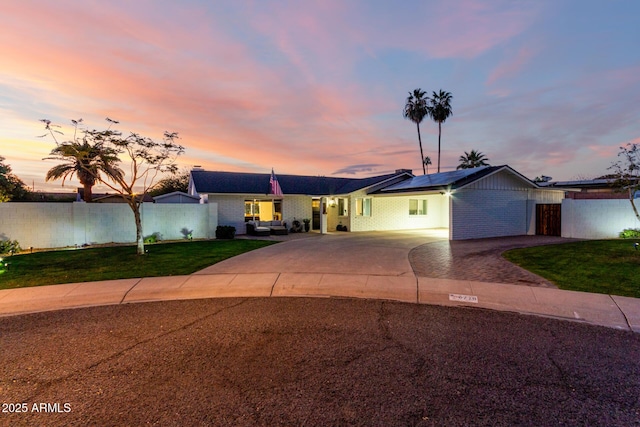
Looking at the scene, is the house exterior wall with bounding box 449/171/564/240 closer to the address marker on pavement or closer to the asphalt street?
the address marker on pavement

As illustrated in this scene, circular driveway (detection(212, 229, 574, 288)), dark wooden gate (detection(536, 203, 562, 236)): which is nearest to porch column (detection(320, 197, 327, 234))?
circular driveway (detection(212, 229, 574, 288))

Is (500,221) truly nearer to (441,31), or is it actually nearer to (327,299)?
(441,31)

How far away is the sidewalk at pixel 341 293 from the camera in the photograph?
634 cm

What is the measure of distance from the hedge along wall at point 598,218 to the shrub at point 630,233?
17 cm

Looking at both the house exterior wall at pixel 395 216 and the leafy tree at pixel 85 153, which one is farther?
the house exterior wall at pixel 395 216

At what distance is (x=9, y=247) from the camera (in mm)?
13242

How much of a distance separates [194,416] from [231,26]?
1243cm

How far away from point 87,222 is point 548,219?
25.7m

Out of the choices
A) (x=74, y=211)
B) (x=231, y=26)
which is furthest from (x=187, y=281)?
(x=74, y=211)

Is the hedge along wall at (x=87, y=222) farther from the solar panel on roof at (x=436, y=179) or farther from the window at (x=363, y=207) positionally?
the solar panel on roof at (x=436, y=179)

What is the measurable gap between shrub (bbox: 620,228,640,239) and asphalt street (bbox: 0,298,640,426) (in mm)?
14488

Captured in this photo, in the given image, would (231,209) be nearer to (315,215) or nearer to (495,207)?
(315,215)

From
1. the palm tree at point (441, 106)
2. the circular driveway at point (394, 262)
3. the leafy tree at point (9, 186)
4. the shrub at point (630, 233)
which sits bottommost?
the circular driveway at point (394, 262)

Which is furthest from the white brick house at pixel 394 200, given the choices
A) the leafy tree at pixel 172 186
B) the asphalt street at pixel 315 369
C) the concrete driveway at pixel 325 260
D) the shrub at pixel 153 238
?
the leafy tree at pixel 172 186
